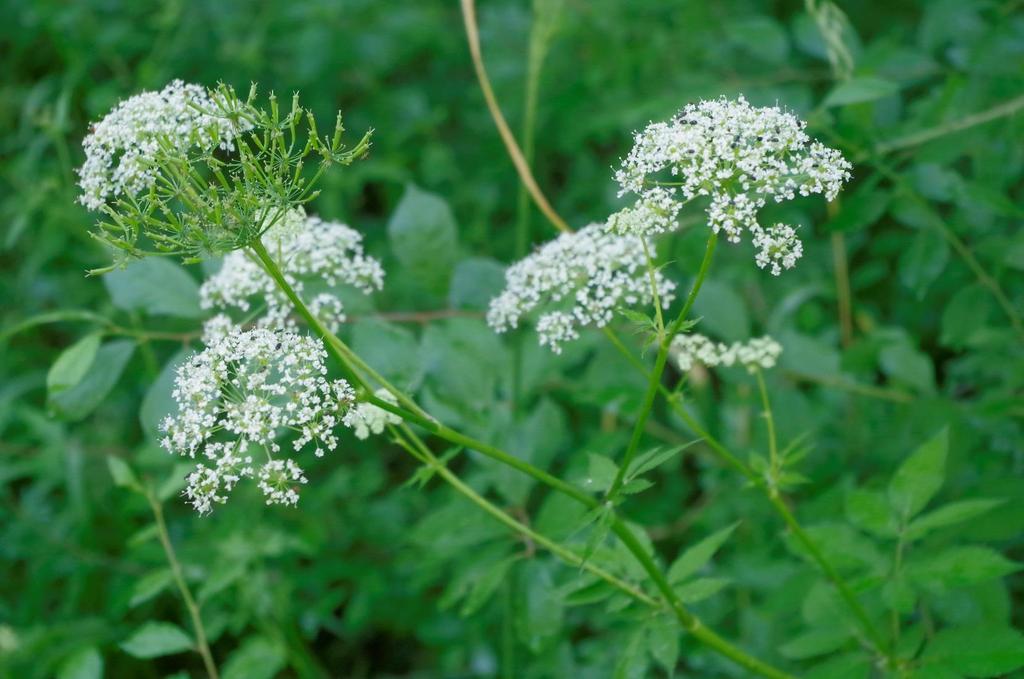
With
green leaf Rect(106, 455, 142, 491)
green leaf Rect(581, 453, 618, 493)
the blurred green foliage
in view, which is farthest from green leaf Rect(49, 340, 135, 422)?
green leaf Rect(581, 453, 618, 493)

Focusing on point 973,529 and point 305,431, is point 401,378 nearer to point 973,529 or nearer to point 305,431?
point 305,431

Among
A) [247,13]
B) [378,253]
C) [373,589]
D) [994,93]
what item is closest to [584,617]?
[373,589]

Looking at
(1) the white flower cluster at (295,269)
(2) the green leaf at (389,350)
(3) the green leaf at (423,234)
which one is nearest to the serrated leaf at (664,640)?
(2) the green leaf at (389,350)

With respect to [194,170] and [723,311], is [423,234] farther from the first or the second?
[194,170]

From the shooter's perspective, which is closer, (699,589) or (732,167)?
(732,167)

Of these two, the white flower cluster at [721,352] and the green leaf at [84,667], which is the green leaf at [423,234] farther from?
the green leaf at [84,667]

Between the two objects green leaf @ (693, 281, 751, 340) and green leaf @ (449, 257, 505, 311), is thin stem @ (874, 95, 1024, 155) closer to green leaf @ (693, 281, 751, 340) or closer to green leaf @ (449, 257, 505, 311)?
green leaf @ (693, 281, 751, 340)

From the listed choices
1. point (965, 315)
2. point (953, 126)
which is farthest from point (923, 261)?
point (953, 126)

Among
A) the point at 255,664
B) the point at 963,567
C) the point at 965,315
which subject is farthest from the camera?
the point at 965,315
